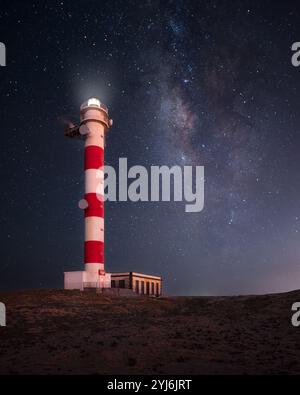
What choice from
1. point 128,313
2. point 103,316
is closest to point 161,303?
point 128,313

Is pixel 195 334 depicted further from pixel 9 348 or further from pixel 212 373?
pixel 9 348

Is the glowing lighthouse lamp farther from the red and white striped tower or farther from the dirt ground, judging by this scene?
the dirt ground

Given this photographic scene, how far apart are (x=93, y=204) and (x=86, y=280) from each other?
7.53 meters

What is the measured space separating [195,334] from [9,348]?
9183mm

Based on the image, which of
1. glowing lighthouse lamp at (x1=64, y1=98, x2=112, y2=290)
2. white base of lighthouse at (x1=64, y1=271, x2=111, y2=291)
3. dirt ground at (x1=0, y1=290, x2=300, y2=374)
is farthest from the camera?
glowing lighthouse lamp at (x1=64, y1=98, x2=112, y2=290)

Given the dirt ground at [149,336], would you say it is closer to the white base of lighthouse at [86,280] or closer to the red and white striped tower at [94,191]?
the white base of lighthouse at [86,280]

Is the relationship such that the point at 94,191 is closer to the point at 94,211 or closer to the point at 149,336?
the point at 94,211

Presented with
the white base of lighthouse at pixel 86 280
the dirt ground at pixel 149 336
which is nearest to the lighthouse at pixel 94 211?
the white base of lighthouse at pixel 86 280

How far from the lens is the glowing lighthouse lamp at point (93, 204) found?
1665 inches

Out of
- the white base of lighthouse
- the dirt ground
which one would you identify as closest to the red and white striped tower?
the white base of lighthouse

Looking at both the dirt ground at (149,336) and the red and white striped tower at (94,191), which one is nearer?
the dirt ground at (149,336)

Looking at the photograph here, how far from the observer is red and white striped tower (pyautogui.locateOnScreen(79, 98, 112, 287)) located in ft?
140

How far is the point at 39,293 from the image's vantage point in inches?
1480

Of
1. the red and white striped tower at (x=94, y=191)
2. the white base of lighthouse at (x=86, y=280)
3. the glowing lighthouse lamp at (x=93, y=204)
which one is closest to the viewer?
the white base of lighthouse at (x=86, y=280)
